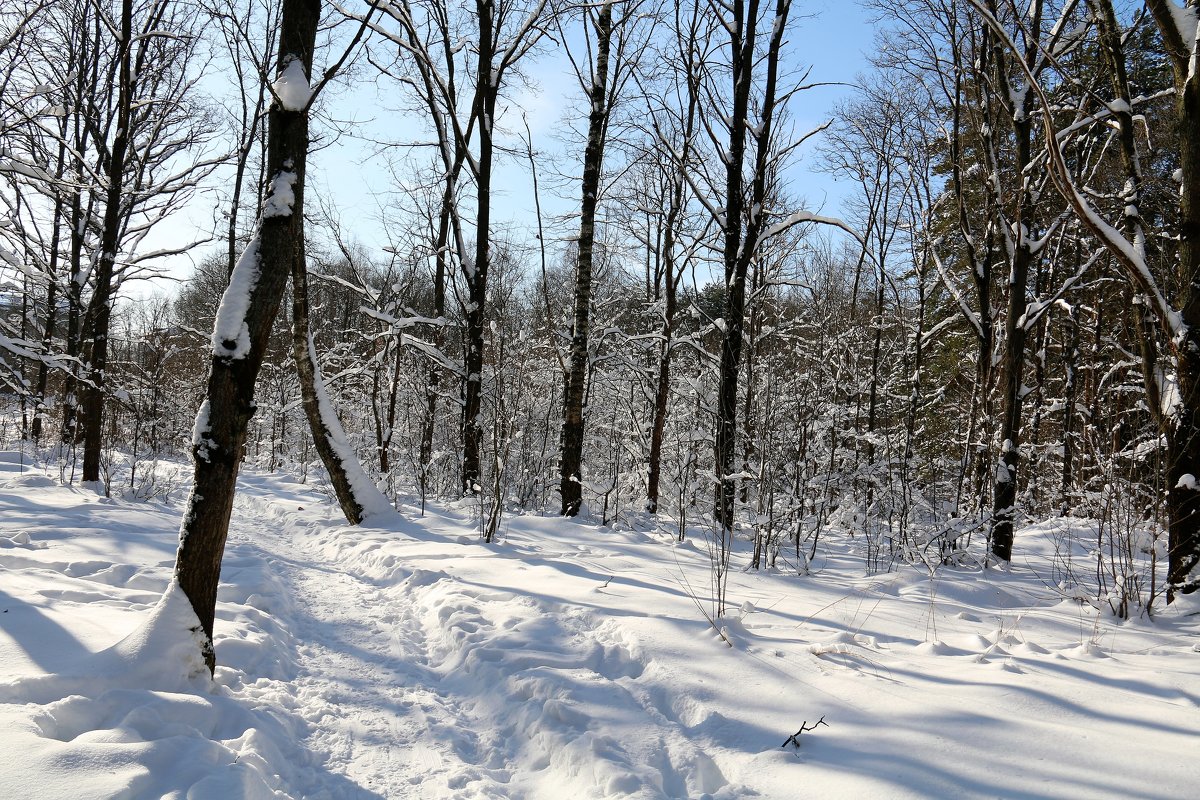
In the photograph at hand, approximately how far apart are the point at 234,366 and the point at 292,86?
1.53 metres

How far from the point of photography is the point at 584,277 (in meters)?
9.68

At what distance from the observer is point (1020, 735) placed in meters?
2.56

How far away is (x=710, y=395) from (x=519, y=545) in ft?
30.4

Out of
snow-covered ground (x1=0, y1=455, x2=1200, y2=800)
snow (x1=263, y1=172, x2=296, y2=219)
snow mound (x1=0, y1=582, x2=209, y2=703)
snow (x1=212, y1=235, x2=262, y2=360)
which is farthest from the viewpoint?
snow (x1=263, y1=172, x2=296, y2=219)

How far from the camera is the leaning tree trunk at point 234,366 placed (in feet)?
10.6

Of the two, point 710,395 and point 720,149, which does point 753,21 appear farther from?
point 710,395

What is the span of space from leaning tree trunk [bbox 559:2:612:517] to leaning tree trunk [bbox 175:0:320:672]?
250 inches

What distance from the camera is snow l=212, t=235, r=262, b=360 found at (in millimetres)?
3221

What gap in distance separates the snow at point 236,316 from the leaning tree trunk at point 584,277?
6500 millimetres

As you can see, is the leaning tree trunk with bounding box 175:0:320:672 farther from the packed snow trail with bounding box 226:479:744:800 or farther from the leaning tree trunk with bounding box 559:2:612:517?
the leaning tree trunk with bounding box 559:2:612:517

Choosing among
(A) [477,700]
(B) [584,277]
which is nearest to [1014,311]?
(B) [584,277]

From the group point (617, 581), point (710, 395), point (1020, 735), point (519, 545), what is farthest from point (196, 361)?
point (1020, 735)

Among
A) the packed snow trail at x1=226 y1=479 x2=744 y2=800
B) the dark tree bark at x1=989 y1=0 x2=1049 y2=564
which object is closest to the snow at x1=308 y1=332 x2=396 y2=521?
the packed snow trail at x1=226 y1=479 x2=744 y2=800

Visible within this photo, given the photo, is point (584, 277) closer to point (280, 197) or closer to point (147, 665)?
point (280, 197)
